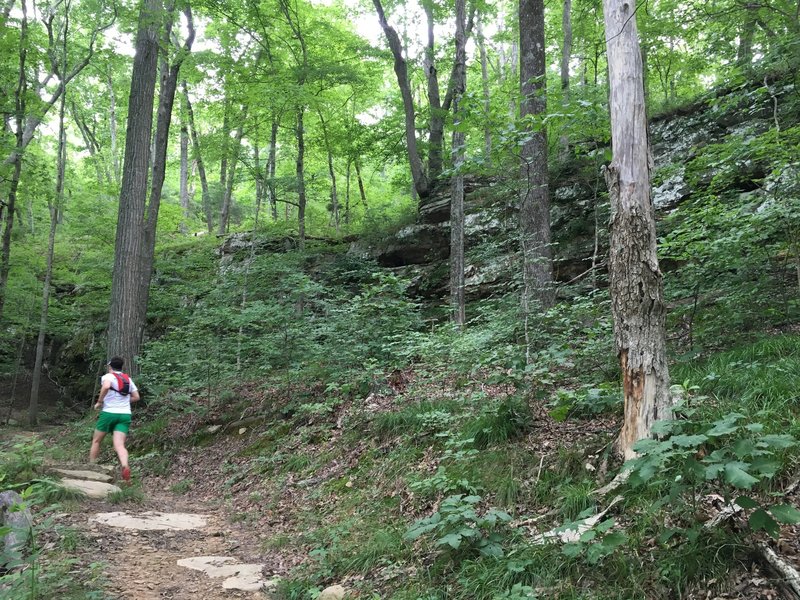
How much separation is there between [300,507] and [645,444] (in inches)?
161

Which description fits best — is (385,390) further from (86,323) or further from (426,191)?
(86,323)

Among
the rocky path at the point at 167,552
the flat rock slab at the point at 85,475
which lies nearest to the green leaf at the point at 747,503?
the rocky path at the point at 167,552

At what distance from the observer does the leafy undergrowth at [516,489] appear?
7.97ft

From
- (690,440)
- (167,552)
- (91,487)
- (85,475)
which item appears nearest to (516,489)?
(690,440)

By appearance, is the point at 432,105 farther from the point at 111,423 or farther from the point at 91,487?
the point at 91,487

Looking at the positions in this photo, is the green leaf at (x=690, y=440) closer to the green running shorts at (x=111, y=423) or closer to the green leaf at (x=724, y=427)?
the green leaf at (x=724, y=427)

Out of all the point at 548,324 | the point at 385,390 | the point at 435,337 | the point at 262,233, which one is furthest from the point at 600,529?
the point at 262,233

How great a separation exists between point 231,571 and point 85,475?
3.37 m

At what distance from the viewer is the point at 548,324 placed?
19.7 feet

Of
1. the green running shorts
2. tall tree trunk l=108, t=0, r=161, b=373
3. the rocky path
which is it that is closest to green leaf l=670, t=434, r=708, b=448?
the rocky path

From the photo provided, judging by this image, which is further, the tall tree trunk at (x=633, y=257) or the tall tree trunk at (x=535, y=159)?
the tall tree trunk at (x=535, y=159)

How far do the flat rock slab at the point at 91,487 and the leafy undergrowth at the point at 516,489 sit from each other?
1.35 meters

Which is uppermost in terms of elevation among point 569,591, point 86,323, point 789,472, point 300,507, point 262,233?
point 262,233

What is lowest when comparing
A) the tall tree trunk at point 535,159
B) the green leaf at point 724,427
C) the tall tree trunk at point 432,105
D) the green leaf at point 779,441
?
the green leaf at point 779,441
